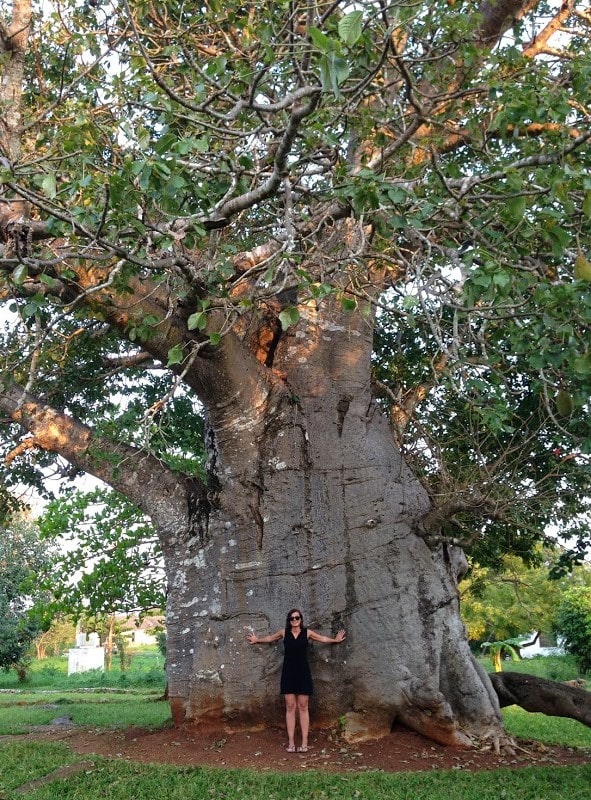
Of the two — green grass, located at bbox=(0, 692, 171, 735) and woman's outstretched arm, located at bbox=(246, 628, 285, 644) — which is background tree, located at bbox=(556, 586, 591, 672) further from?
woman's outstretched arm, located at bbox=(246, 628, 285, 644)

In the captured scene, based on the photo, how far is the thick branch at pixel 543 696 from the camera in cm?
611

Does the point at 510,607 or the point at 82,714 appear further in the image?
the point at 510,607

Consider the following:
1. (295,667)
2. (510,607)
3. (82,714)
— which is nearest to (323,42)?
(295,667)

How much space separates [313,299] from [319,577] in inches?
88.9

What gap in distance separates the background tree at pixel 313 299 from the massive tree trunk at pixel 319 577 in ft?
0.07

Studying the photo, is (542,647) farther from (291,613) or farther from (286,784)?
(286,784)

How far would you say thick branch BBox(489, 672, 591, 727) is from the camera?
611 centimetres

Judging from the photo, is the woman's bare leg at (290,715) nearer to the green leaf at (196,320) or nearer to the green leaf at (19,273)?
the green leaf at (196,320)

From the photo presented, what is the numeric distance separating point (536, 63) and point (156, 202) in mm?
3811

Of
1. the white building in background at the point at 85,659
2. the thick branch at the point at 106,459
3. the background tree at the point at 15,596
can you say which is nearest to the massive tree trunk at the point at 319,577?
the thick branch at the point at 106,459

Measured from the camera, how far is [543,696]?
6.39m

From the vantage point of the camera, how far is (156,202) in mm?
4344

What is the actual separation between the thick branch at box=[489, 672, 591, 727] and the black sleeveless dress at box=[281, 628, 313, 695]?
1844 millimetres

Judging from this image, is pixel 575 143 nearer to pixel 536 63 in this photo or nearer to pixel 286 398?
pixel 536 63
